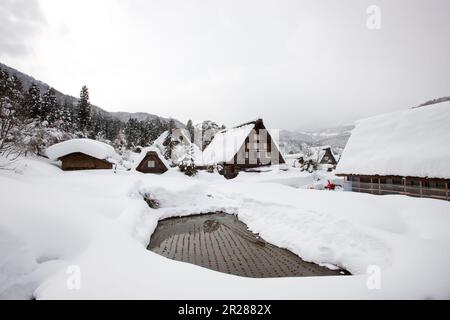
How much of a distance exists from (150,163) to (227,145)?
11990mm

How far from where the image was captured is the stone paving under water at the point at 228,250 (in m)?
6.57

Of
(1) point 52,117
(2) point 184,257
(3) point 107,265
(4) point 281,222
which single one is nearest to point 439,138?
(4) point 281,222

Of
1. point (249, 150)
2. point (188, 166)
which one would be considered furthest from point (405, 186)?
point (188, 166)

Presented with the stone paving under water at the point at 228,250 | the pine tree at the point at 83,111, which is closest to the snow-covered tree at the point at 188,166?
the stone paving under water at the point at 228,250

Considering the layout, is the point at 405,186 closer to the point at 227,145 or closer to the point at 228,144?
the point at 228,144

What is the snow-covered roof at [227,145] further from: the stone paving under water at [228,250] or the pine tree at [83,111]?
the pine tree at [83,111]

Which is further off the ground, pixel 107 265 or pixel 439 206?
pixel 439 206

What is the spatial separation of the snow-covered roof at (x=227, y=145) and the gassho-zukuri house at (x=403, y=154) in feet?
49.6

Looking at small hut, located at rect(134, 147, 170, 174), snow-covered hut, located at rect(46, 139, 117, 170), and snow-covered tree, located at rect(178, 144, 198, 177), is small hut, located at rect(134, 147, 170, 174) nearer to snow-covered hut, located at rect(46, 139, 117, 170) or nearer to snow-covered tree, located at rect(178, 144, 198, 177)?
snow-covered tree, located at rect(178, 144, 198, 177)

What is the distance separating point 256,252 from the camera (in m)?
7.94

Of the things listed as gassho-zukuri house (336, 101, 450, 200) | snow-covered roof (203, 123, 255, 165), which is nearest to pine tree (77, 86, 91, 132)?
snow-covered roof (203, 123, 255, 165)

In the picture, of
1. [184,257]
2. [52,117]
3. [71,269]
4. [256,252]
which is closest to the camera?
[71,269]
